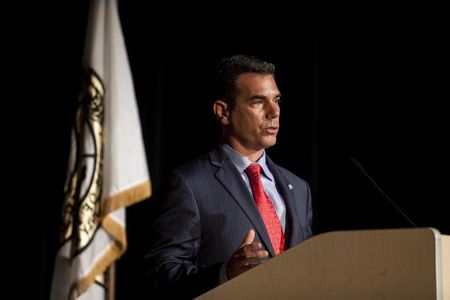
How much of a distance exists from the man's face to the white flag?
382 millimetres

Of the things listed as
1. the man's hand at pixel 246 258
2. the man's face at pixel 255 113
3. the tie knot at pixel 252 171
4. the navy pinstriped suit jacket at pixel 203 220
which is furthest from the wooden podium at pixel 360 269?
the man's face at pixel 255 113

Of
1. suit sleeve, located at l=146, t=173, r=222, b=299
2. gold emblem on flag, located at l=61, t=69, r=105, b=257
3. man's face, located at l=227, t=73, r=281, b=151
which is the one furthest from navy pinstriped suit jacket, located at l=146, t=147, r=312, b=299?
gold emblem on flag, located at l=61, t=69, r=105, b=257

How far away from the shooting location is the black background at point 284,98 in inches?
149

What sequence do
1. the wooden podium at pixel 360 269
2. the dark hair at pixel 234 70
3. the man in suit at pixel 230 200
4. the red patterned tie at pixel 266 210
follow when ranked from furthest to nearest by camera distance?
the dark hair at pixel 234 70, the red patterned tie at pixel 266 210, the man in suit at pixel 230 200, the wooden podium at pixel 360 269

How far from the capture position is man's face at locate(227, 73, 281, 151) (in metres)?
2.83

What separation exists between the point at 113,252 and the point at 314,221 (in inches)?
61.7

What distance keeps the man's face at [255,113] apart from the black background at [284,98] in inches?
43.1

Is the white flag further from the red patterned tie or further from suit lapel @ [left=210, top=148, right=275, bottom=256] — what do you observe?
the red patterned tie

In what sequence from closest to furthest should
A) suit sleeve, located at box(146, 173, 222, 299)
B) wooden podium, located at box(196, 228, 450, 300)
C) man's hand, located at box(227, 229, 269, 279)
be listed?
wooden podium, located at box(196, 228, 450, 300) → man's hand, located at box(227, 229, 269, 279) → suit sleeve, located at box(146, 173, 222, 299)

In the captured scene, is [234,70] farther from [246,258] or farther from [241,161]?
[246,258]

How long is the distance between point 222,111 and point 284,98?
47.1 inches

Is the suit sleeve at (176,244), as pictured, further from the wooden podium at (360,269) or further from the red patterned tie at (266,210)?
the wooden podium at (360,269)

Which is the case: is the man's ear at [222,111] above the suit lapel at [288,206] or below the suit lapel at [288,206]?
above

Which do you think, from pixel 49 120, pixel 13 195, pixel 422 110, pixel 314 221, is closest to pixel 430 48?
pixel 422 110
